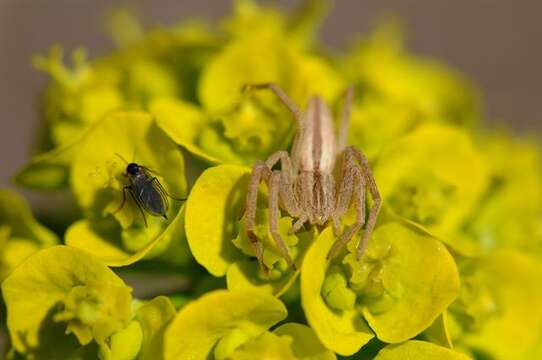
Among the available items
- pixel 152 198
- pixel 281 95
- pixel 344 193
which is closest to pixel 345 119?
pixel 281 95

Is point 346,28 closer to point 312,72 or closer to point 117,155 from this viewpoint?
point 312,72

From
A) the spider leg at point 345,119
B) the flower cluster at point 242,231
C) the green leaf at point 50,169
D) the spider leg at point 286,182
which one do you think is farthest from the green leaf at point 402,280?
the green leaf at point 50,169

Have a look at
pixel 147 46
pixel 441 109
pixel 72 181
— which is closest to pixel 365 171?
pixel 72 181

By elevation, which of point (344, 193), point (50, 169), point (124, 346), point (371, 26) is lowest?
point (371, 26)

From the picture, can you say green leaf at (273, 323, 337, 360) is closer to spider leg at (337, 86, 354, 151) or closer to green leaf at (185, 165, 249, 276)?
green leaf at (185, 165, 249, 276)

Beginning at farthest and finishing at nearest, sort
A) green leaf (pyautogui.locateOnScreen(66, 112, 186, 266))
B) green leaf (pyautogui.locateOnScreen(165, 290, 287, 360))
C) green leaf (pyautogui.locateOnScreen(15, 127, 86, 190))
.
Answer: green leaf (pyautogui.locateOnScreen(15, 127, 86, 190)) < green leaf (pyautogui.locateOnScreen(66, 112, 186, 266)) < green leaf (pyautogui.locateOnScreen(165, 290, 287, 360))

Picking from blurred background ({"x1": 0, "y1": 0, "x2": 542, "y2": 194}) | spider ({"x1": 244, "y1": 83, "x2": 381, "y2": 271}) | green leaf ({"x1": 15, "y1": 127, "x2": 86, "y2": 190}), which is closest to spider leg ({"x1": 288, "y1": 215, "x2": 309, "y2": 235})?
spider ({"x1": 244, "y1": 83, "x2": 381, "y2": 271})

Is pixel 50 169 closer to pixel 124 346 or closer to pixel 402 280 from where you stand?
pixel 124 346
